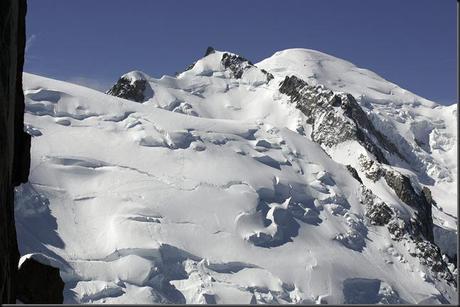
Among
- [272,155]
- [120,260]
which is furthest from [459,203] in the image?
[272,155]

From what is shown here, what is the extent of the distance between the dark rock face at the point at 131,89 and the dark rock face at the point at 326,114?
79.9 feet

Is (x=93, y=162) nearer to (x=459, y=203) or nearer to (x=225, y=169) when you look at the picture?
(x=225, y=169)

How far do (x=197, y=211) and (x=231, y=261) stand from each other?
8329 millimetres

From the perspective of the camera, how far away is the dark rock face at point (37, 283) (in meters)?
13.7

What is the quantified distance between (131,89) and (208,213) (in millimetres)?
51374

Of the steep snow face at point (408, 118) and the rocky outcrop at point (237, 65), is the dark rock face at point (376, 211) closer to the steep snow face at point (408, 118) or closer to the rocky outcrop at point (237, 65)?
the rocky outcrop at point (237, 65)

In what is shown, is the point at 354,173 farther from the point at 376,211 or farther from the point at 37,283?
the point at 37,283

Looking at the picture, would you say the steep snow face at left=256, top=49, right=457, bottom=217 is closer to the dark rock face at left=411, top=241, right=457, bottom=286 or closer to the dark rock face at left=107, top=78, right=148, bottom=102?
the dark rock face at left=107, top=78, right=148, bottom=102

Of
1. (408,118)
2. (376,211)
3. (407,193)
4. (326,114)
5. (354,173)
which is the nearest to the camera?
(376,211)

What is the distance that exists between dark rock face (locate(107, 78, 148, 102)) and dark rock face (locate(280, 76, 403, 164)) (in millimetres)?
24365

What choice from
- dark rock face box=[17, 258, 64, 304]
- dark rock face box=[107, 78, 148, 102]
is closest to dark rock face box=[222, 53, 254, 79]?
dark rock face box=[107, 78, 148, 102]

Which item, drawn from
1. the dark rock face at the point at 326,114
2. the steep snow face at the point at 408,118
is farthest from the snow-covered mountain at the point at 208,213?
the steep snow face at the point at 408,118

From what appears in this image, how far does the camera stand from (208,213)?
220ft

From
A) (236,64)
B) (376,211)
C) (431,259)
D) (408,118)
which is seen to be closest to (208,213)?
(376,211)
